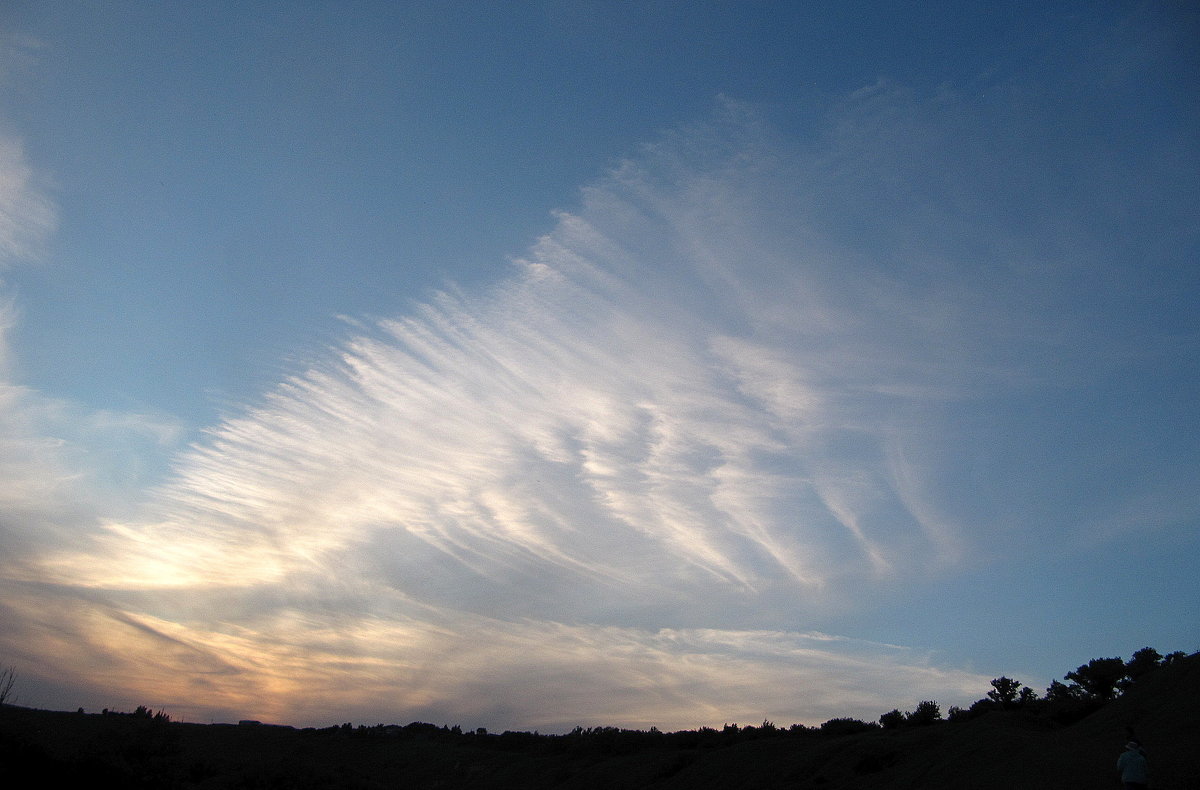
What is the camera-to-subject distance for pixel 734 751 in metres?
38.8

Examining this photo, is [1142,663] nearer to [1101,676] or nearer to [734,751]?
[1101,676]

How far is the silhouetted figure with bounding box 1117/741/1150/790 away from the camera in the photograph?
58.5 ft

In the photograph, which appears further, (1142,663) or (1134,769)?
(1142,663)

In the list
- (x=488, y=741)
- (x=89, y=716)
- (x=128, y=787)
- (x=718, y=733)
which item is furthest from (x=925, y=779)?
(x=89, y=716)

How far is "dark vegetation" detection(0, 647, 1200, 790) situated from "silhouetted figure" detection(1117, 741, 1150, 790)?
2.75 meters

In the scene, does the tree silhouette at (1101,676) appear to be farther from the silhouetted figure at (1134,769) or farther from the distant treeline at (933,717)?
the silhouetted figure at (1134,769)

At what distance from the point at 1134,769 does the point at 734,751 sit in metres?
23.7

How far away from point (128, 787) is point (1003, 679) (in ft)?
125

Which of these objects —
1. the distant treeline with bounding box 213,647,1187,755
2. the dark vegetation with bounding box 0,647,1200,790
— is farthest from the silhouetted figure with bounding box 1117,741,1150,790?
the distant treeline with bounding box 213,647,1187,755

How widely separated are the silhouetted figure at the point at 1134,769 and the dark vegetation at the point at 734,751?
275 cm

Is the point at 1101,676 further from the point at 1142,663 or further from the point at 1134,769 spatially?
the point at 1134,769

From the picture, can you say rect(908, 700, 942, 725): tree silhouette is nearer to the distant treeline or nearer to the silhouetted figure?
the distant treeline

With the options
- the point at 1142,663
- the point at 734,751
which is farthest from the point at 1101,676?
the point at 734,751

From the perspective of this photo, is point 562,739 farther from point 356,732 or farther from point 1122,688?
point 1122,688
